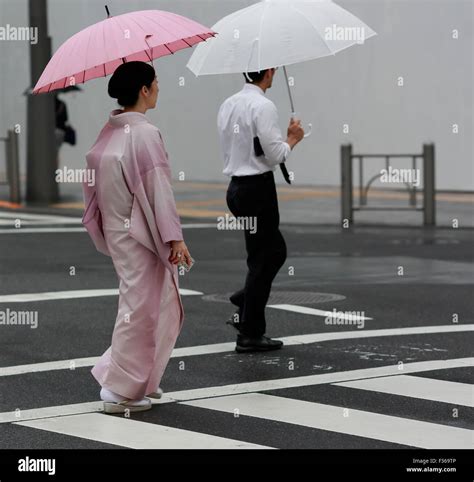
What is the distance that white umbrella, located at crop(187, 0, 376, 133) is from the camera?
9.12m

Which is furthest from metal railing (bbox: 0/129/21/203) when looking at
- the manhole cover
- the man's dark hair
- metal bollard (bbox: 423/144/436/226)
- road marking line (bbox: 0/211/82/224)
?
the man's dark hair

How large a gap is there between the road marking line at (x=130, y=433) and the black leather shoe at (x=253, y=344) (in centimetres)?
202

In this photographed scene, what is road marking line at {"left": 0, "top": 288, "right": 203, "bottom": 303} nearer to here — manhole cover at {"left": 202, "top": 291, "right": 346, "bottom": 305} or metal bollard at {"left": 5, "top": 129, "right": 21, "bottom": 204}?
manhole cover at {"left": 202, "top": 291, "right": 346, "bottom": 305}

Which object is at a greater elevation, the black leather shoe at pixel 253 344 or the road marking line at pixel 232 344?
the black leather shoe at pixel 253 344

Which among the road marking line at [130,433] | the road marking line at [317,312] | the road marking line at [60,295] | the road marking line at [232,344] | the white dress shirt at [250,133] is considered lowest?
the road marking line at [130,433]

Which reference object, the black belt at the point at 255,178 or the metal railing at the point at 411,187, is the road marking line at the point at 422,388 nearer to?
the black belt at the point at 255,178

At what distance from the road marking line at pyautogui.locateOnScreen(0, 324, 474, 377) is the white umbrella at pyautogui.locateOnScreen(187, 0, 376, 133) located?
175cm

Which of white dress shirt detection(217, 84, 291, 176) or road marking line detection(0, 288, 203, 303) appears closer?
white dress shirt detection(217, 84, 291, 176)

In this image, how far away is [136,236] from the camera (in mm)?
7422

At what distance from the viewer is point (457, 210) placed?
20.7 m

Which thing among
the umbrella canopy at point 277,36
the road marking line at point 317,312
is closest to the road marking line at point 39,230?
the road marking line at point 317,312

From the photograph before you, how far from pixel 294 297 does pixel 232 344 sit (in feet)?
8.34

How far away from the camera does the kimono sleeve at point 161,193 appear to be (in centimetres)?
736

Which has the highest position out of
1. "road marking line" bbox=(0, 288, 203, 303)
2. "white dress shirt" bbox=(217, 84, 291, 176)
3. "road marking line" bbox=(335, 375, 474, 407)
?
"white dress shirt" bbox=(217, 84, 291, 176)
